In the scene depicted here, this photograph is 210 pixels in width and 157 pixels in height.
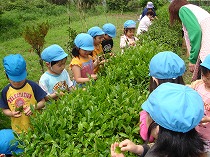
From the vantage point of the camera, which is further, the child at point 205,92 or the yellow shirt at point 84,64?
the yellow shirt at point 84,64

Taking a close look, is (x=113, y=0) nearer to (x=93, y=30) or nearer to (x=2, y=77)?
(x=2, y=77)

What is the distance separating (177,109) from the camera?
146 cm

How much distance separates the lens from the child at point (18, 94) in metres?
2.88

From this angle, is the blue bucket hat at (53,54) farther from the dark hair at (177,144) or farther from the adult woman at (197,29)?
the dark hair at (177,144)

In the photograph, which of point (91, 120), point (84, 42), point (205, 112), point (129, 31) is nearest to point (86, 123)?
point (91, 120)

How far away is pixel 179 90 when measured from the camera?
1.53 meters

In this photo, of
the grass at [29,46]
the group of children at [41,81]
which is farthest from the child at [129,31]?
the group of children at [41,81]

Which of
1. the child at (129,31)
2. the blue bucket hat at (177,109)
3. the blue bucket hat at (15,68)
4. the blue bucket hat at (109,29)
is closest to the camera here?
the blue bucket hat at (177,109)

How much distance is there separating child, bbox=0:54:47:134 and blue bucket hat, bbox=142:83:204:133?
65.3 inches

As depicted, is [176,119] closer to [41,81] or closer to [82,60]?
[41,81]

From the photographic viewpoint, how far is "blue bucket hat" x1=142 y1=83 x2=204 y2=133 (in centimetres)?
146

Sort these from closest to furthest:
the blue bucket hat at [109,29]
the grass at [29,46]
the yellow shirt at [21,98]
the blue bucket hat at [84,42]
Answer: the yellow shirt at [21,98]
the blue bucket hat at [84,42]
the blue bucket hat at [109,29]
the grass at [29,46]

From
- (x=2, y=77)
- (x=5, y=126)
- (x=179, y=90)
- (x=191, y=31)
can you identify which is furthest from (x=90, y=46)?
(x=2, y=77)

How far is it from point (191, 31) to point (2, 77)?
225 inches
